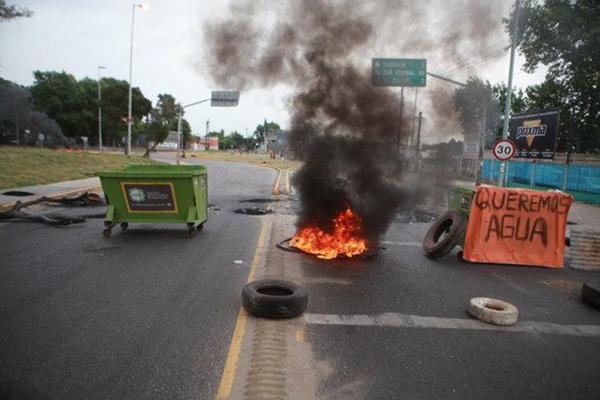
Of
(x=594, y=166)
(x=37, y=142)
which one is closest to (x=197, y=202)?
(x=594, y=166)

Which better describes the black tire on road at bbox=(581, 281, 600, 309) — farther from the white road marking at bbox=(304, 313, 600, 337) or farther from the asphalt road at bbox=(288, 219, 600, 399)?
the white road marking at bbox=(304, 313, 600, 337)

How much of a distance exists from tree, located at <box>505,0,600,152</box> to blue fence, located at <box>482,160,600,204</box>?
3.56 metres

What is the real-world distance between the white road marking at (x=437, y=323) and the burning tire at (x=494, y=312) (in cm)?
6

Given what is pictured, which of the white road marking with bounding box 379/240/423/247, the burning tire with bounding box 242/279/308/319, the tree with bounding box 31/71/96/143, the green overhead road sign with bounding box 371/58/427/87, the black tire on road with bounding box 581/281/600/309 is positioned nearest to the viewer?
the burning tire with bounding box 242/279/308/319

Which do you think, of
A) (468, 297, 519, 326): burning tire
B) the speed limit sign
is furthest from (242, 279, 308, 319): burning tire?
the speed limit sign

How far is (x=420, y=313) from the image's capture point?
4988 mm

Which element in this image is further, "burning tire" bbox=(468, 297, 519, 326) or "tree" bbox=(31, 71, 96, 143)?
"tree" bbox=(31, 71, 96, 143)

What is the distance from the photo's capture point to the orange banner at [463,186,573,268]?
7801 millimetres

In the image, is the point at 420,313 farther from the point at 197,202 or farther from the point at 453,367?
the point at 197,202

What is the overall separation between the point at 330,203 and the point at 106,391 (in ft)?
18.3

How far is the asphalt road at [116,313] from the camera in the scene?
3.33m

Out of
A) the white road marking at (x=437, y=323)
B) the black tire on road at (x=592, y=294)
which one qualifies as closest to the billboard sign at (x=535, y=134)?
the black tire on road at (x=592, y=294)

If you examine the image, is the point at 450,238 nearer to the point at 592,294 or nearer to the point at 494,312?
the point at 592,294

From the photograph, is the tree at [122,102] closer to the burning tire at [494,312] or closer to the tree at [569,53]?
the tree at [569,53]
